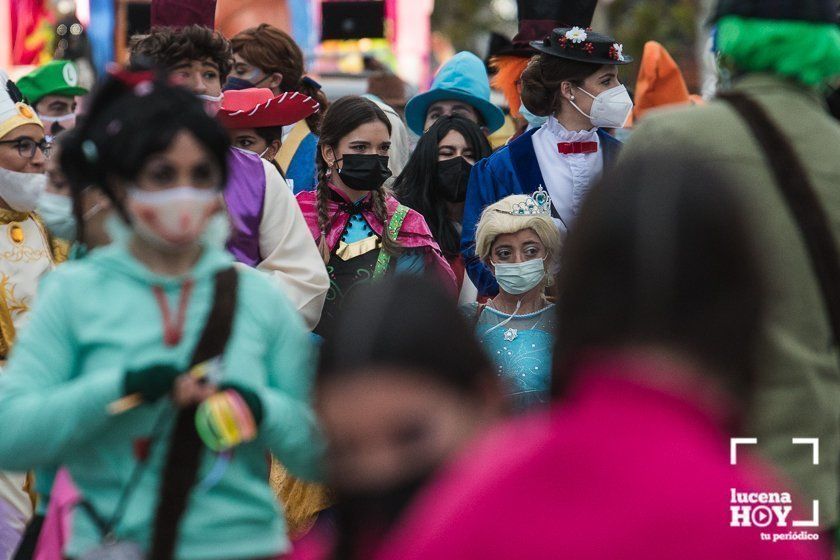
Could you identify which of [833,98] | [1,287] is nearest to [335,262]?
[1,287]

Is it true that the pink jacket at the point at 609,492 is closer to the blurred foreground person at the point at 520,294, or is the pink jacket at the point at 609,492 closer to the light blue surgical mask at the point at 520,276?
the blurred foreground person at the point at 520,294

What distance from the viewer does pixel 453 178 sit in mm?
7766

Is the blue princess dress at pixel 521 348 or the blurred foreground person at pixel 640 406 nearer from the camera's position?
the blurred foreground person at pixel 640 406

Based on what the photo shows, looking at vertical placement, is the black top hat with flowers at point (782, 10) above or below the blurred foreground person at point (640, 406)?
above

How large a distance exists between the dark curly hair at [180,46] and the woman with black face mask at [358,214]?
729 mm

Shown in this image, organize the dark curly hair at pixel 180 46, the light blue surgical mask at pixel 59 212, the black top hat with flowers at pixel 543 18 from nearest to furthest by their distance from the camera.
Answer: the light blue surgical mask at pixel 59 212
the dark curly hair at pixel 180 46
the black top hat with flowers at pixel 543 18

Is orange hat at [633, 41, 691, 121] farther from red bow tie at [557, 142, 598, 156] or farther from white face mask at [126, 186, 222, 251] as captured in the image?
white face mask at [126, 186, 222, 251]

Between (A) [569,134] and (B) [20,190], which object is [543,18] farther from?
(B) [20,190]

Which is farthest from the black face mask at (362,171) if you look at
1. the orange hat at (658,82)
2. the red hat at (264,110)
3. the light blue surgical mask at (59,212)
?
the orange hat at (658,82)

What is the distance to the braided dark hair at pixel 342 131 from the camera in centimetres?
643

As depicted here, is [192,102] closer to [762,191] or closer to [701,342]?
[762,191]

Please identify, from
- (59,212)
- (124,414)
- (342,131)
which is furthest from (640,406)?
(342,131)

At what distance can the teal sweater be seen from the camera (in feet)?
9.96

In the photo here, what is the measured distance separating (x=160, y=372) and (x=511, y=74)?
5901 millimetres
